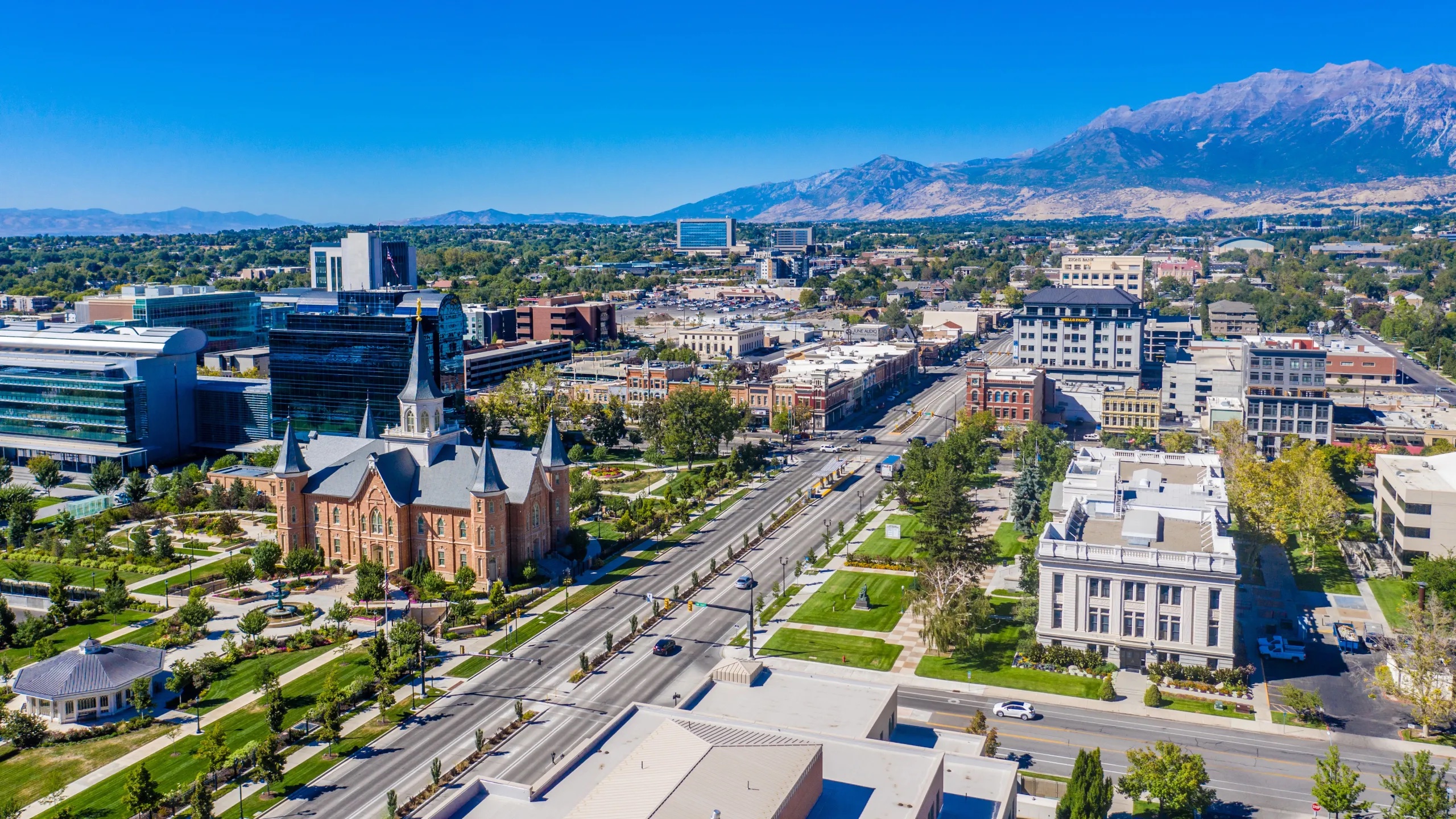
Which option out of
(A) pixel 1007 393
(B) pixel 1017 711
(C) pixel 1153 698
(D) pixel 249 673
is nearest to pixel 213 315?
(A) pixel 1007 393

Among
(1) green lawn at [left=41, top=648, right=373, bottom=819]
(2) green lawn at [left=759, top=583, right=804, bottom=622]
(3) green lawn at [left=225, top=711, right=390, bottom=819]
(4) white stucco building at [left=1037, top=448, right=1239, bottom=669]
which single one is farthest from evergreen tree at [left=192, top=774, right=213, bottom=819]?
(4) white stucco building at [left=1037, top=448, right=1239, bottom=669]

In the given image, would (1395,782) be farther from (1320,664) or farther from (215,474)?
(215,474)

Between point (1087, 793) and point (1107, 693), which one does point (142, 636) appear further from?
point (1107, 693)

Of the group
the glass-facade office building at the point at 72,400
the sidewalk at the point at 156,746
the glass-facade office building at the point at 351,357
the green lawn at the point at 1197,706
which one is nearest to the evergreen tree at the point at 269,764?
the sidewalk at the point at 156,746

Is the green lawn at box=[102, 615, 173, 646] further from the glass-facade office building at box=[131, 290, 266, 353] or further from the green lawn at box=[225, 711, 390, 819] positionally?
the glass-facade office building at box=[131, 290, 266, 353]

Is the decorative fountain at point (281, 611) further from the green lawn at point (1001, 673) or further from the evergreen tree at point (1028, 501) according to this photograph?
the evergreen tree at point (1028, 501)

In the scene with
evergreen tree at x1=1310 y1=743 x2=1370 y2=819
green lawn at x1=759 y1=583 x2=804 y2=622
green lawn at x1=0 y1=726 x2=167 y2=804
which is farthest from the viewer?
green lawn at x1=759 y1=583 x2=804 y2=622
